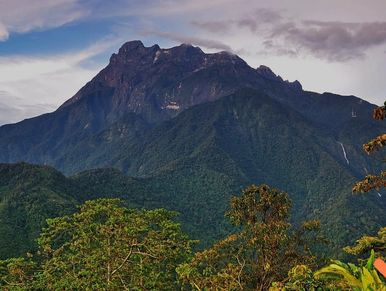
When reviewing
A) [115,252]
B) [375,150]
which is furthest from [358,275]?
[115,252]

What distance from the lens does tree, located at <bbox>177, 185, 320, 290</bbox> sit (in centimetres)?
1783

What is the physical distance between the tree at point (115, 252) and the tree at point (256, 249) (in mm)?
2815

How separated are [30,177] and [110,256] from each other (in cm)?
10884

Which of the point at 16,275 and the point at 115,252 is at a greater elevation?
the point at 115,252

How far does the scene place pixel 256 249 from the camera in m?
19.2

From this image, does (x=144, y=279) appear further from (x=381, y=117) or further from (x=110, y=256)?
(x=381, y=117)

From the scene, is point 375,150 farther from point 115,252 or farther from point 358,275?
point 115,252

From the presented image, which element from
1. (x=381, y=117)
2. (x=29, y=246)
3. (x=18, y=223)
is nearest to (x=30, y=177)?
(x=18, y=223)

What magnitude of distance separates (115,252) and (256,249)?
6.51m

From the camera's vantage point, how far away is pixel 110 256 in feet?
69.6

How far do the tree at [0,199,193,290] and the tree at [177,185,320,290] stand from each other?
281 cm

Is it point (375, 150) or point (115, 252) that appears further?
point (115, 252)

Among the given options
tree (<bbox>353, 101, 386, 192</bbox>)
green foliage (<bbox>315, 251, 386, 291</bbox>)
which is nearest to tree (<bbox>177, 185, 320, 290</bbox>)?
tree (<bbox>353, 101, 386, 192</bbox>)

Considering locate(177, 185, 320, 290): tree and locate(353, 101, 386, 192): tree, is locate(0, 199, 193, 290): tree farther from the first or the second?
locate(353, 101, 386, 192): tree
